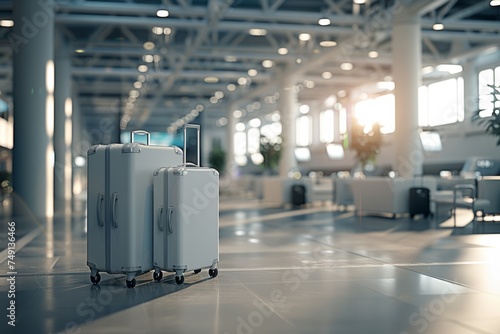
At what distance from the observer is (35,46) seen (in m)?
16.6

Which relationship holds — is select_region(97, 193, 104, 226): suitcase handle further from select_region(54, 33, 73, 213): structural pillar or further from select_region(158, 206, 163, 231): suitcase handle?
select_region(54, 33, 73, 213): structural pillar

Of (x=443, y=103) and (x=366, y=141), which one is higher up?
(x=443, y=103)

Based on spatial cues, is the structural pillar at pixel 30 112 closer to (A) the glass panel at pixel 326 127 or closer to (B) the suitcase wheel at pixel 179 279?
(B) the suitcase wheel at pixel 179 279

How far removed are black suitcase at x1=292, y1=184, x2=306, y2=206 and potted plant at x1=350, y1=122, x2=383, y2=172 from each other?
221cm

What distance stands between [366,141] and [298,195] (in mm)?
2902

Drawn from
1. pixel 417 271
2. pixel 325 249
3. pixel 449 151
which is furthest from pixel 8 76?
pixel 417 271

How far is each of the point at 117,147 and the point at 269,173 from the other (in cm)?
3079

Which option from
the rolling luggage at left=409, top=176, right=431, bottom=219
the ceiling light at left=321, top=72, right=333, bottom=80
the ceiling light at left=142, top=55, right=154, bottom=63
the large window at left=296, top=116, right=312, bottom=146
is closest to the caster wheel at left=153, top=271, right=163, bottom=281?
the rolling luggage at left=409, top=176, right=431, bottom=219

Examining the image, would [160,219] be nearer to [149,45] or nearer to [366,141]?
[366,141]

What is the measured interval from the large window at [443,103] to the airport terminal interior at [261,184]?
12 centimetres

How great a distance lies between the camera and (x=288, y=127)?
29.4m

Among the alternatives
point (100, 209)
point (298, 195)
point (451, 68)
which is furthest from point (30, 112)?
point (451, 68)

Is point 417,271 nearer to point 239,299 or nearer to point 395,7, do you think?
point 239,299

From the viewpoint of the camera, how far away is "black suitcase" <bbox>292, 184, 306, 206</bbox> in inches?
834
